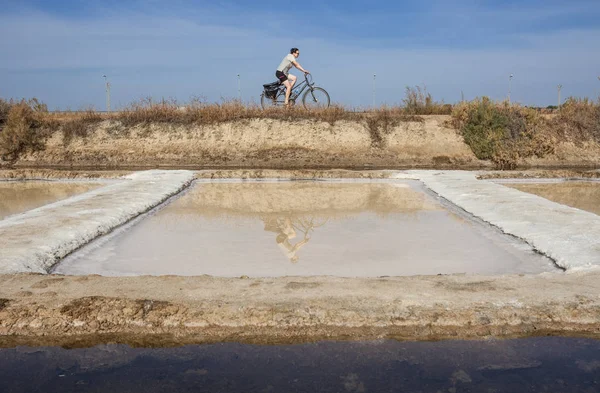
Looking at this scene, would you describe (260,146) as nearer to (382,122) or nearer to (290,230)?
(382,122)

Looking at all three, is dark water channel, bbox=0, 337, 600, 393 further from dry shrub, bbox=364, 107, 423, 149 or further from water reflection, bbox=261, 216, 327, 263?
dry shrub, bbox=364, 107, 423, 149

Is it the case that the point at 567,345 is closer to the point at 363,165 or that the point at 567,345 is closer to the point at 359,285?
the point at 359,285

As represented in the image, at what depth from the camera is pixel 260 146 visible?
46.2 feet

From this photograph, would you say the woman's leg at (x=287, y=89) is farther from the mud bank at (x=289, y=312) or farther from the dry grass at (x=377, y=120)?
the mud bank at (x=289, y=312)

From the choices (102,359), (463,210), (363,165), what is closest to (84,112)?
(363,165)

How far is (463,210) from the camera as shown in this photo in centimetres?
627

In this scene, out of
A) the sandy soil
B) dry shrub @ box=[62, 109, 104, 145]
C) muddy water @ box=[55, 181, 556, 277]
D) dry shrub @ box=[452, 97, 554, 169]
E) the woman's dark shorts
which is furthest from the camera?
dry shrub @ box=[62, 109, 104, 145]

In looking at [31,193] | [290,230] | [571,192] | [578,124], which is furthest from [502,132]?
[31,193]

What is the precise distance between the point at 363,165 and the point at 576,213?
7871 mm

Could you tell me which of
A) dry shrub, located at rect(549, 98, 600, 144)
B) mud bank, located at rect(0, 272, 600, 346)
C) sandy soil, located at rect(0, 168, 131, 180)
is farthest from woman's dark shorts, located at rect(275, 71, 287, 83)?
mud bank, located at rect(0, 272, 600, 346)

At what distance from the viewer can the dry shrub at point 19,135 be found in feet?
45.8

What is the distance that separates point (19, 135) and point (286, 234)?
36.2 ft

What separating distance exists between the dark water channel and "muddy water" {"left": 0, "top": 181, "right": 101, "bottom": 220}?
13.8ft

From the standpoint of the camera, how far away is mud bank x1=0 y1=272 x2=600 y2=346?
270cm
